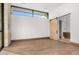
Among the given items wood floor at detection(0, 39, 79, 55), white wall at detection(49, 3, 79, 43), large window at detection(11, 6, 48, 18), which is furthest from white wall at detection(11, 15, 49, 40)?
white wall at detection(49, 3, 79, 43)

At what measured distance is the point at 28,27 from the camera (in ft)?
26.0

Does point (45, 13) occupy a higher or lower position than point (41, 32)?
higher

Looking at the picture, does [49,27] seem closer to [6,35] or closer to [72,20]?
[72,20]

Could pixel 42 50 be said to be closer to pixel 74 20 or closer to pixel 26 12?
pixel 74 20

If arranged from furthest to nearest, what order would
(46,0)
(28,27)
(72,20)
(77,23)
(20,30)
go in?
(28,27) → (20,30) → (72,20) → (77,23) → (46,0)

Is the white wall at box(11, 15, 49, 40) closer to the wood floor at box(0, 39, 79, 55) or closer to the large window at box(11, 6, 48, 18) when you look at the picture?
the large window at box(11, 6, 48, 18)

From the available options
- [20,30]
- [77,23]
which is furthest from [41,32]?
[77,23]

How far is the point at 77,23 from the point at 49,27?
4312mm

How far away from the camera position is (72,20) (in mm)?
5719

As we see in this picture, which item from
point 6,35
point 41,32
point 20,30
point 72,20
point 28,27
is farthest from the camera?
point 41,32

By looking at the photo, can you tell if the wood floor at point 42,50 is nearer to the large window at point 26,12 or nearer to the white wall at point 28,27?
the white wall at point 28,27

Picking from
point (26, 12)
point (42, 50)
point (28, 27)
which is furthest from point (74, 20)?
point (26, 12)

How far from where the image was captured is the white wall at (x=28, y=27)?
23.6 feet

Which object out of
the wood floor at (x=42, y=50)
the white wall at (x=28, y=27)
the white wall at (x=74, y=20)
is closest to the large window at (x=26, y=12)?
the white wall at (x=28, y=27)
